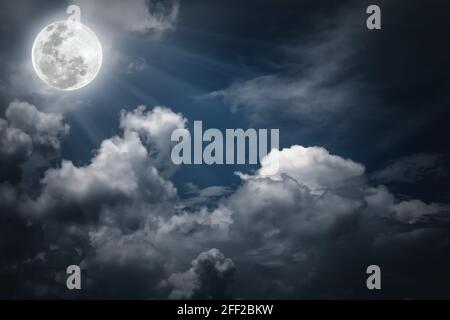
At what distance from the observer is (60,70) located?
2647 cm
